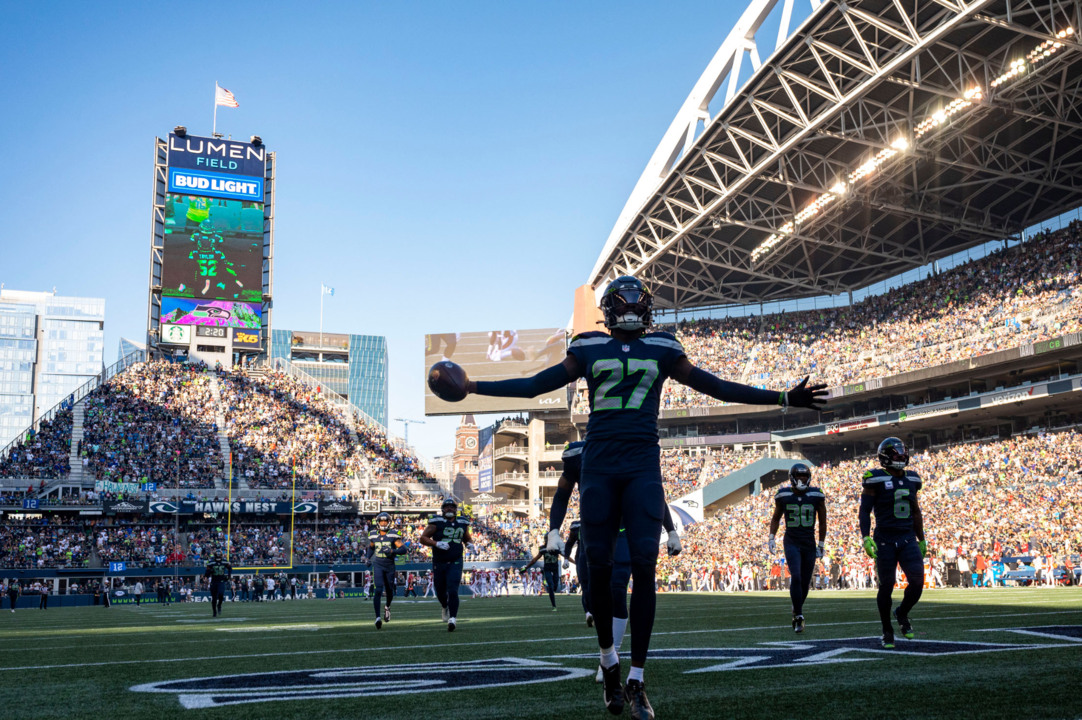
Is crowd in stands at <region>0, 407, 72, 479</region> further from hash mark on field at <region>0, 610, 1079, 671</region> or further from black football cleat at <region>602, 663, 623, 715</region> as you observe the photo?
black football cleat at <region>602, 663, 623, 715</region>

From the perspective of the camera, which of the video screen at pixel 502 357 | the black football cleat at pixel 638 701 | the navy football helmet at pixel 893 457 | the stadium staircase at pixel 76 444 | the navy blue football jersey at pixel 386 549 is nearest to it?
the black football cleat at pixel 638 701

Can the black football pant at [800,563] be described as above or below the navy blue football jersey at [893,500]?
below

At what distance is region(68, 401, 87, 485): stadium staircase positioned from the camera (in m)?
50.2

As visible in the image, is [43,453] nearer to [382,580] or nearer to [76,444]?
[76,444]

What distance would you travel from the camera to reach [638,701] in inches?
186

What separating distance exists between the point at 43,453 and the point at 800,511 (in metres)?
50.4

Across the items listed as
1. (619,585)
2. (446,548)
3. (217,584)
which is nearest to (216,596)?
(217,584)

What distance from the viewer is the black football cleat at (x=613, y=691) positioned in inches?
196

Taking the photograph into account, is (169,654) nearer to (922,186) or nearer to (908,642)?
(908,642)

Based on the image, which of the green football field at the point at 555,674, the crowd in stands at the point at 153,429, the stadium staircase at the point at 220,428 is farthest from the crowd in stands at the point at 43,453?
the green football field at the point at 555,674

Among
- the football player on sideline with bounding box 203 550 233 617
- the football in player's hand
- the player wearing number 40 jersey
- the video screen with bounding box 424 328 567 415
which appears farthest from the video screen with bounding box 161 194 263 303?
the player wearing number 40 jersey

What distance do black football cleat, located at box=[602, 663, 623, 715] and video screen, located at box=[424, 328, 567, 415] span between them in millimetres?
61647

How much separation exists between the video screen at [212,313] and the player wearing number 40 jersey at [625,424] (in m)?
61.7

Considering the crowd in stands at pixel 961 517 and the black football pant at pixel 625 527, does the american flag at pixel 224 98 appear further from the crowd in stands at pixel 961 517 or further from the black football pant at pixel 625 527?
the black football pant at pixel 625 527
